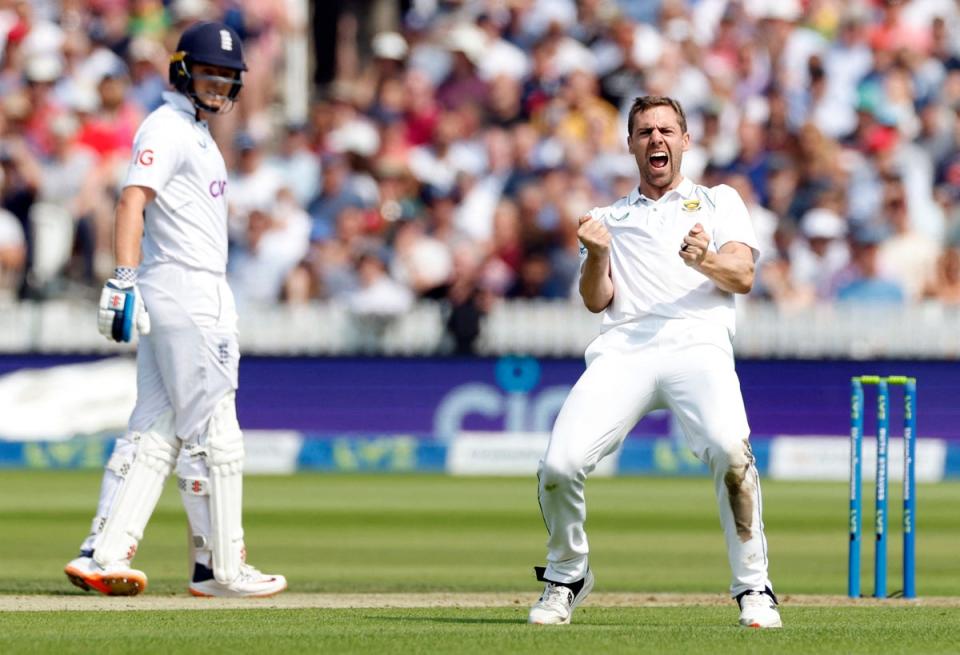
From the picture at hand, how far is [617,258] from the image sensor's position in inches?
A: 252

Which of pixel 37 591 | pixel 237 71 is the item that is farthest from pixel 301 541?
pixel 237 71

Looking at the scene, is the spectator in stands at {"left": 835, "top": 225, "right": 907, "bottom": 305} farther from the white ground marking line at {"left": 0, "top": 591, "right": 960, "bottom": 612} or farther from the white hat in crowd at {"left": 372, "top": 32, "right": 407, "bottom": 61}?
the white ground marking line at {"left": 0, "top": 591, "right": 960, "bottom": 612}

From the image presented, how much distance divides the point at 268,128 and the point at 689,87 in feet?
12.4

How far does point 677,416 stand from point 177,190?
7.19ft

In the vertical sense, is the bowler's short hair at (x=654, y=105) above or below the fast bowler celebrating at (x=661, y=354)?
above

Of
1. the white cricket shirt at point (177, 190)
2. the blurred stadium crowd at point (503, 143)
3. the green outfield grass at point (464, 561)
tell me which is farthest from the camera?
the blurred stadium crowd at point (503, 143)

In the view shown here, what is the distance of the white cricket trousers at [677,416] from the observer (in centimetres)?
615

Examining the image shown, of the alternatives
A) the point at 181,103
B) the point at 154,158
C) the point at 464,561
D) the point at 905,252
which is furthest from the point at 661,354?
the point at 905,252

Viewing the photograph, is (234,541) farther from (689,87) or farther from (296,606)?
(689,87)

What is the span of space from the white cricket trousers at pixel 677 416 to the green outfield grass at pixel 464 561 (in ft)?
1.08

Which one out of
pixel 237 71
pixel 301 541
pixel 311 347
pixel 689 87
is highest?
pixel 689 87

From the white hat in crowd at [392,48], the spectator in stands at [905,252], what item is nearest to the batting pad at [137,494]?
the spectator in stands at [905,252]

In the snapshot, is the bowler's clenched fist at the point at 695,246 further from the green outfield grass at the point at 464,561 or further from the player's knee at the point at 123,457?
the player's knee at the point at 123,457

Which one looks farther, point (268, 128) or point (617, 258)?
point (268, 128)
